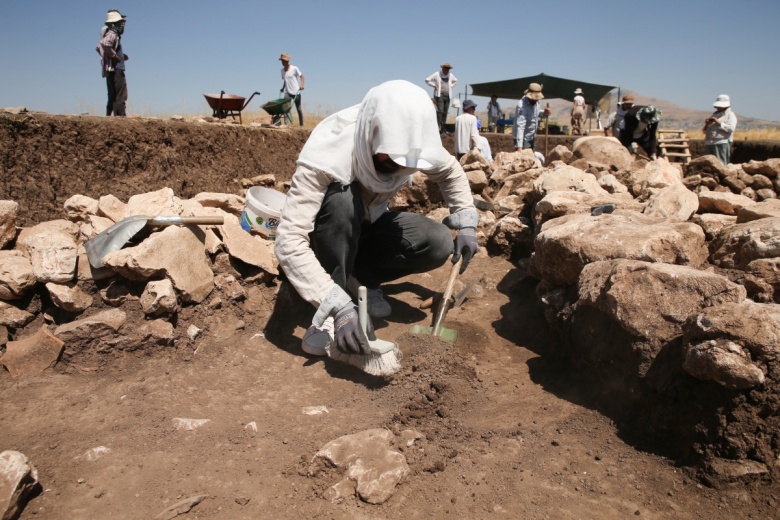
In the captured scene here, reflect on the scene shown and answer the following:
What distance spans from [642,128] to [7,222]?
27.4 ft

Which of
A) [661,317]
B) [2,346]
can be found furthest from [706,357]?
[2,346]

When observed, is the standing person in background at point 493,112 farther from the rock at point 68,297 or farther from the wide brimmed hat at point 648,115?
the rock at point 68,297

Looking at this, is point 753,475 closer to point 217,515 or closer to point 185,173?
point 217,515

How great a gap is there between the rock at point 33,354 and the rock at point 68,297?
23 centimetres

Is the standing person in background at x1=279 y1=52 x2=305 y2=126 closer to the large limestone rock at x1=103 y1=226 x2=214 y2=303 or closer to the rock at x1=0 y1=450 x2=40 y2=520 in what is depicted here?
the large limestone rock at x1=103 y1=226 x2=214 y2=303

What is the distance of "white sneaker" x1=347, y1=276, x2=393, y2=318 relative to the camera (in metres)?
3.42

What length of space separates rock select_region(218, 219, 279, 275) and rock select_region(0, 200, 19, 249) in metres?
1.20

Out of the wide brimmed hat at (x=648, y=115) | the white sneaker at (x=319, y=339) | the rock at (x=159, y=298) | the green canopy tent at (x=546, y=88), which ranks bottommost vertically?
the white sneaker at (x=319, y=339)

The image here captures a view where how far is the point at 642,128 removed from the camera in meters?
8.55

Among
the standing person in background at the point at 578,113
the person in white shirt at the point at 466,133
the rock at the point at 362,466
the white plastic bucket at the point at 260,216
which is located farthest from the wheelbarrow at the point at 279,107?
the rock at the point at 362,466

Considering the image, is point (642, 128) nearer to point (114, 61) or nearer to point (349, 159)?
point (349, 159)

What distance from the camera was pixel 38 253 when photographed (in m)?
3.03

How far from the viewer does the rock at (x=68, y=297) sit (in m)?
2.96

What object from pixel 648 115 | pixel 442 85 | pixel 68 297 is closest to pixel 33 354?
pixel 68 297
